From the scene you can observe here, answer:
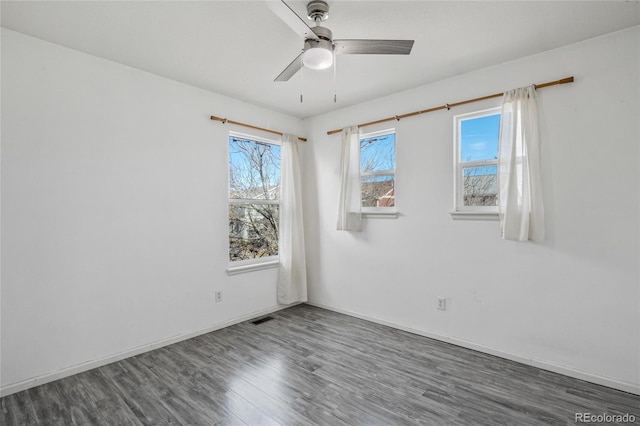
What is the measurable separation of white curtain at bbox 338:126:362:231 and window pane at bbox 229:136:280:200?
0.91 meters

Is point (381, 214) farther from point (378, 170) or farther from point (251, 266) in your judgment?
point (251, 266)

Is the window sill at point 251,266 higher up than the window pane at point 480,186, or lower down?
lower down

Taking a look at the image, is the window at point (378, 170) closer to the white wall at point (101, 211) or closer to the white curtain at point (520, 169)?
the white curtain at point (520, 169)

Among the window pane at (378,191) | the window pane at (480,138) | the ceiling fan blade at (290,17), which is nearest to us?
the ceiling fan blade at (290,17)

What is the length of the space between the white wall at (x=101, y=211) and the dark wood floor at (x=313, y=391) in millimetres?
318

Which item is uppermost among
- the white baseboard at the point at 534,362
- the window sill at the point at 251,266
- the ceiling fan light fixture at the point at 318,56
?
the ceiling fan light fixture at the point at 318,56

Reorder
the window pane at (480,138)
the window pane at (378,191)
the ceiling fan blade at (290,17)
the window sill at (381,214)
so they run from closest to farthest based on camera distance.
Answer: the ceiling fan blade at (290,17)
the window pane at (480,138)
the window sill at (381,214)
the window pane at (378,191)

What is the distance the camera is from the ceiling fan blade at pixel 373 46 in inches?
72.9

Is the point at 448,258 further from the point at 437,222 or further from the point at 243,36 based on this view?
the point at 243,36

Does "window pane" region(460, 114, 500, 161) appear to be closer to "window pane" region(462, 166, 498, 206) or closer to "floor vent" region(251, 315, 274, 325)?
"window pane" region(462, 166, 498, 206)

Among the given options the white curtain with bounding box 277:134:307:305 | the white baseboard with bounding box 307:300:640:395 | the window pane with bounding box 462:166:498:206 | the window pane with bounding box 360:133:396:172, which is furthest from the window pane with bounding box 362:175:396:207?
the white baseboard with bounding box 307:300:640:395

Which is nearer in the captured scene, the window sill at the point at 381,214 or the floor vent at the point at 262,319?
the window sill at the point at 381,214

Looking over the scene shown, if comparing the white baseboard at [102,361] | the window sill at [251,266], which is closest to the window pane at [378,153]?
the window sill at [251,266]

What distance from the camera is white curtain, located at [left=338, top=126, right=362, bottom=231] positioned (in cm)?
370
